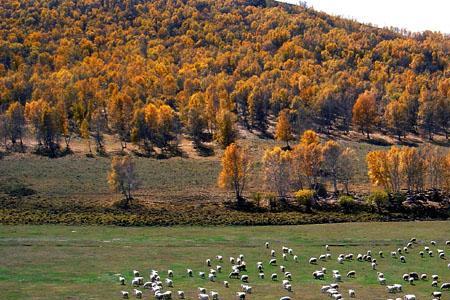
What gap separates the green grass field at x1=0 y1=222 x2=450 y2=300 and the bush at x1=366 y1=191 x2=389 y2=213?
29.8 ft

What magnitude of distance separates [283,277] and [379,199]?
50.2 metres

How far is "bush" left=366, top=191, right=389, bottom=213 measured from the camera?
101188 millimetres

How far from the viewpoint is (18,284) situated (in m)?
50.4

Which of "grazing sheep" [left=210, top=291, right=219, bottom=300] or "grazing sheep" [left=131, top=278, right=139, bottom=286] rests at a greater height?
"grazing sheep" [left=210, top=291, right=219, bottom=300]

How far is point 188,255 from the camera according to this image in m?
65.6

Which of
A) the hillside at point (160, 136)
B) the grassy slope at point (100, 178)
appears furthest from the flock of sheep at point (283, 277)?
the grassy slope at point (100, 178)

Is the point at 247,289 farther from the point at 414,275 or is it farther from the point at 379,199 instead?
the point at 379,199

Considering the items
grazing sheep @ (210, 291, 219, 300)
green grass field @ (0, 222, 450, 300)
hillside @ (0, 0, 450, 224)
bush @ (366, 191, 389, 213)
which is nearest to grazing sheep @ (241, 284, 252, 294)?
green grass field @ (0, 222, 450, 300)

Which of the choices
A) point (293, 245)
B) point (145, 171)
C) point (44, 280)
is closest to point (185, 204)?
point (145, 171)

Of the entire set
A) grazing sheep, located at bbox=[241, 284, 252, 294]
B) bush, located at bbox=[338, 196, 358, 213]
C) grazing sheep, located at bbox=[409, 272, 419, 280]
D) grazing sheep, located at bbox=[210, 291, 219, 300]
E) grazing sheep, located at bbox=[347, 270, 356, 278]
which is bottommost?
bush, located at bbox=[338, 196, 358, 213]

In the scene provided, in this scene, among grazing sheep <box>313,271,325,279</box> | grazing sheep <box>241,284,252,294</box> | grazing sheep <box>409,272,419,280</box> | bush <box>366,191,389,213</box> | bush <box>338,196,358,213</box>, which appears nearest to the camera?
grazing sheep <box>241,284,252,294</box>

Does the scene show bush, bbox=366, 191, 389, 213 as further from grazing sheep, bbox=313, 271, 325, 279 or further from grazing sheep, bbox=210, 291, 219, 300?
grazing sheep, bbox=210, 291, 219, 300

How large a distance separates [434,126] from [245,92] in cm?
5350

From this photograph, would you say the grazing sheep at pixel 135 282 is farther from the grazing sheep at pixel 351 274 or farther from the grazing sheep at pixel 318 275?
the grazing sheep at pixel 351 274
